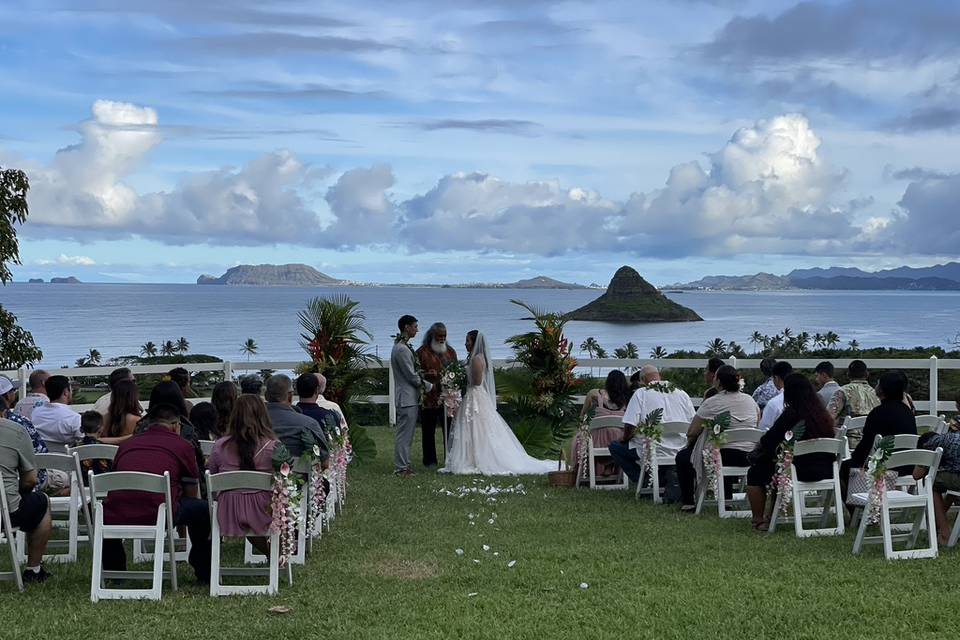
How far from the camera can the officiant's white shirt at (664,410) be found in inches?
491

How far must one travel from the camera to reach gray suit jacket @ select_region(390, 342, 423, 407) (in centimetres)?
1492

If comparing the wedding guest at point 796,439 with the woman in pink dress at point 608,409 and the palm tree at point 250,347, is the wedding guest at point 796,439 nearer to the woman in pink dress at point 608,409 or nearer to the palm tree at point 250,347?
the woman in pink dress at point 608,409

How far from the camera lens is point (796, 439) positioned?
1009 centimetres

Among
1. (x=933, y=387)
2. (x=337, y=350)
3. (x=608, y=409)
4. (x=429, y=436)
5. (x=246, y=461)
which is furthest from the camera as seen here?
(x=933, y=387)

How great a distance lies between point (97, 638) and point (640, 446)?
23.8 feet

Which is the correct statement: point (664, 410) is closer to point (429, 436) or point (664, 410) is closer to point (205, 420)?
point (429, 436)

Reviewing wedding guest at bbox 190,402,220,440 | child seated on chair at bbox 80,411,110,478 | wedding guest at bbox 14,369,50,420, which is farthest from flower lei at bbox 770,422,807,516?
wedding guest at bbox 14,369,50,420

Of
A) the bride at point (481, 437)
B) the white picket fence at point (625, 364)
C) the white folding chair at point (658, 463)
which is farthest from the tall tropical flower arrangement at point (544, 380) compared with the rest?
the white folding chair at point (658, 463)

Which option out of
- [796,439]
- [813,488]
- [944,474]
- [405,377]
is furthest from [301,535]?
[405,377]

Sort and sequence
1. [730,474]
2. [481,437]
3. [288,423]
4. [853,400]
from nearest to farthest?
[288,423] < [730,474] < [853,400] < [481,437]

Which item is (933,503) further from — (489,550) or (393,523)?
(393,523)

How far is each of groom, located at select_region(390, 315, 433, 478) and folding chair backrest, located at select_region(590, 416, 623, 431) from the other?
9.30ft

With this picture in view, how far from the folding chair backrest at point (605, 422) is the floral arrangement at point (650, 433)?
29.6 inches

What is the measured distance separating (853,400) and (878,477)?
13.9ft
